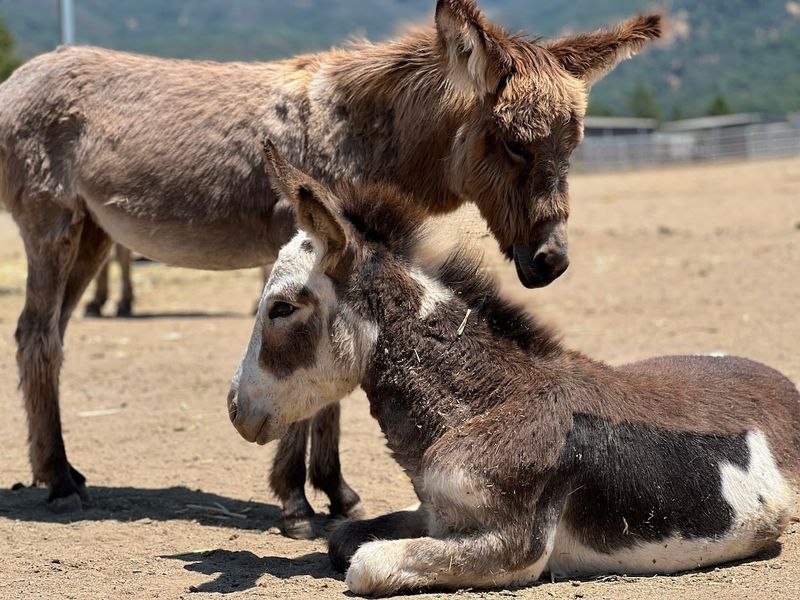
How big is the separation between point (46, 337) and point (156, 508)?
1228 millimetres

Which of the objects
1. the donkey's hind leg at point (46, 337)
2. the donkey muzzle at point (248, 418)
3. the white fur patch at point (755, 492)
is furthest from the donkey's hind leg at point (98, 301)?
the white fur patch at point (755, 492)

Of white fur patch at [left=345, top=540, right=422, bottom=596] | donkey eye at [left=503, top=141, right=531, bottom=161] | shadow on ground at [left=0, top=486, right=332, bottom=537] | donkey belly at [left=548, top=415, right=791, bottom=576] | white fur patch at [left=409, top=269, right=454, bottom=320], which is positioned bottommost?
shadow on ground at [left=0, top=486, right=332, bottom=537]

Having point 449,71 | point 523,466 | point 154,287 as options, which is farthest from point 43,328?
point 154,287

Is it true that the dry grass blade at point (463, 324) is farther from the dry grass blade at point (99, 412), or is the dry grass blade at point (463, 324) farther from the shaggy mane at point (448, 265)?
the dry grass blade at point (99, 412)

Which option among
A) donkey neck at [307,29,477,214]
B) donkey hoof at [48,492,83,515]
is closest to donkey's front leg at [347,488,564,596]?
donkey neck at [307,29,477,214]

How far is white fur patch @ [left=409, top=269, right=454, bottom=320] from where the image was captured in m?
5.09

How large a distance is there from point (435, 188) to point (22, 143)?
2.57 metres

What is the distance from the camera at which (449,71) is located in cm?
588

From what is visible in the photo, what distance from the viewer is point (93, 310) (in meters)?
14.6

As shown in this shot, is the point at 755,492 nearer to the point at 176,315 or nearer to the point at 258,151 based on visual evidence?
the point at 258,151

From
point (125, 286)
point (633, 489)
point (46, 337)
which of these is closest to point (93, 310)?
point (125, 286)

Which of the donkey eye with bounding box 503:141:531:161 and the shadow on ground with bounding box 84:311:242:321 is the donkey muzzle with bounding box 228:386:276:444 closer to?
the donkey eye with bounding box 503:141:531:161

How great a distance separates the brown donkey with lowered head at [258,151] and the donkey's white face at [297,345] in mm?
700

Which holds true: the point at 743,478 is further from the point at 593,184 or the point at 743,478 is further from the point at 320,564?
the point at 593,184
